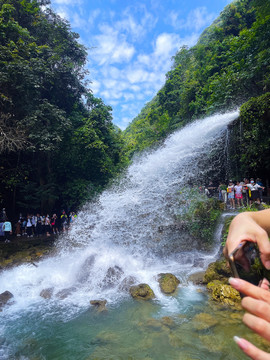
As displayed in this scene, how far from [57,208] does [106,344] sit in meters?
15.7

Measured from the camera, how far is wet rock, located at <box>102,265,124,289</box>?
330 inches

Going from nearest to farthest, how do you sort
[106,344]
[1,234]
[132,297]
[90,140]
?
[106,344] < [132,297] < [1,234] < [90,140]

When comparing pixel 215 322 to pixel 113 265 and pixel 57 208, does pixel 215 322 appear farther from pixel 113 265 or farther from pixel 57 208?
pixel 57 208

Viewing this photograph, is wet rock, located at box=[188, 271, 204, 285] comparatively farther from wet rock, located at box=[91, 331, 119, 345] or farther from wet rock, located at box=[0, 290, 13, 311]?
wet rock, located at box=[0, 290, 13, 311]

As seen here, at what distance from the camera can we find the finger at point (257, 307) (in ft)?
2.56

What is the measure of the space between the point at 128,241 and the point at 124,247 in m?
0.65

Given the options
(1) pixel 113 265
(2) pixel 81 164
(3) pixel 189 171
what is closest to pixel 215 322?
(1) pixel 113 265

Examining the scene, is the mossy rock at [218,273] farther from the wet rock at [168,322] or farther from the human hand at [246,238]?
the human hand at [246,238]

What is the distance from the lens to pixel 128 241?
39.5 ft

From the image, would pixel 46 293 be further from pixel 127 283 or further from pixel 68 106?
pixel 68 106

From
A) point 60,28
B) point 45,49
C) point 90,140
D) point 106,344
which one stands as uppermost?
point 60,28

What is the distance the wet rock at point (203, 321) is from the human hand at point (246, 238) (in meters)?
5.52

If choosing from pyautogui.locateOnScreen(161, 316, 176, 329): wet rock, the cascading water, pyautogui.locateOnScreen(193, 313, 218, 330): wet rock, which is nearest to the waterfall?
the cascading water

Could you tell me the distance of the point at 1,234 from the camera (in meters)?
13.8
